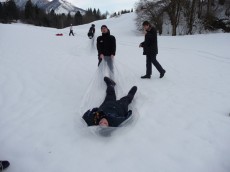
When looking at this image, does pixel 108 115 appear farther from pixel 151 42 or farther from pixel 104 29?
pixel 151 42

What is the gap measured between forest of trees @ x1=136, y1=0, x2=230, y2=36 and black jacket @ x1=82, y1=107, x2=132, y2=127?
1911 centimetres

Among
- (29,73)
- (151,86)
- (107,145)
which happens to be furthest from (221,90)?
(29,73)

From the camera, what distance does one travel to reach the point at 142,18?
27625 mm

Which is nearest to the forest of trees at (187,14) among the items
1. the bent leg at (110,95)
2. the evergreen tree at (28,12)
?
the bent leg at (110,95)

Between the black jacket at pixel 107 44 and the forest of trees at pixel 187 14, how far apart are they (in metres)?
16.8

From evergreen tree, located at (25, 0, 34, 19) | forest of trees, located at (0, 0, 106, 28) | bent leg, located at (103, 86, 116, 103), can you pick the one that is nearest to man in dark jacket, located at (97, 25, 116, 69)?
bent leg, located at (103, 86, 116, 103)

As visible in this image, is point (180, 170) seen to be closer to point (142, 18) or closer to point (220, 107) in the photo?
point (220, 107)

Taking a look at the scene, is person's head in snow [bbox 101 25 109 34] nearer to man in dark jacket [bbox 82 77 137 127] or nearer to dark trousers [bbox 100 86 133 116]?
dark trousers [bbox 100 86 133 116]

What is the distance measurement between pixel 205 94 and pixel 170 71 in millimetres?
2504

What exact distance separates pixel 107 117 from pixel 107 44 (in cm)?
302

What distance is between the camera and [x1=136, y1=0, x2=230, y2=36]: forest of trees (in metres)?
22.2

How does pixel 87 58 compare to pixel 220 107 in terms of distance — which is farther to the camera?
pixel 87 58

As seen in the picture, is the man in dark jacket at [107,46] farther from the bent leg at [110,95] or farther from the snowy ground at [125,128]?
the bent leg at [110,95]

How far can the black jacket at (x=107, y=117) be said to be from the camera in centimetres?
375
